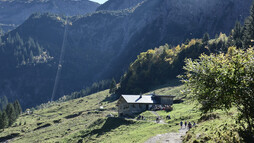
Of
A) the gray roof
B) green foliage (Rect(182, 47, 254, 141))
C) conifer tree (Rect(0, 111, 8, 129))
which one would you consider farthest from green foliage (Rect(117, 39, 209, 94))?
green foliage (Rect(182, 47, 254, 141))

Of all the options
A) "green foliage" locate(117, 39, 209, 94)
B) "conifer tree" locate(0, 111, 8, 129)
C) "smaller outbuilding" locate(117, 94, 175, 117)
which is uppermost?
"green foliage" locate(117, 39, 209, 94)

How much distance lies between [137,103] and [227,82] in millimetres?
60696

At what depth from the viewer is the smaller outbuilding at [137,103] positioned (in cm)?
7944

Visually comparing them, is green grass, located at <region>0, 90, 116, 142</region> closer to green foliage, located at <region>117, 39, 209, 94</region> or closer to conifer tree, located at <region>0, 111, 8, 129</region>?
conifer tree, located at <region>0, 111, 8, 129</region>

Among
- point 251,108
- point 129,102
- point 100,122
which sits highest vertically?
point 251,108

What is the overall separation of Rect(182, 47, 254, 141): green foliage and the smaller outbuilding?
55750 millimetres

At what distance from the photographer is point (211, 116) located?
3912cm

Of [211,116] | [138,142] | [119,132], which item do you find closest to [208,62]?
[211,116]

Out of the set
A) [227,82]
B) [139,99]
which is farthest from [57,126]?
[227,82]

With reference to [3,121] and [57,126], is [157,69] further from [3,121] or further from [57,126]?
[3,121]

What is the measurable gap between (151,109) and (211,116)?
139ft

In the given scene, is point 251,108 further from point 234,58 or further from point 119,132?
point 119,132

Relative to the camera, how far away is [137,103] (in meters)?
80.1

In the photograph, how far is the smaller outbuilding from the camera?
3127 inches
